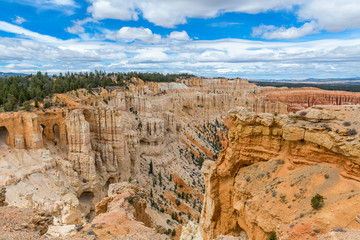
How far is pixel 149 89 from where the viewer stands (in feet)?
233

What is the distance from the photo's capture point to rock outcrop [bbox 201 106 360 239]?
1008 cm

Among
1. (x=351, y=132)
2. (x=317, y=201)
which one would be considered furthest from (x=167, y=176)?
(x=351, y=132)

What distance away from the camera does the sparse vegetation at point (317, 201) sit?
1024cm

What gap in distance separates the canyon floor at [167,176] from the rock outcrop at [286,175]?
0.18 feet

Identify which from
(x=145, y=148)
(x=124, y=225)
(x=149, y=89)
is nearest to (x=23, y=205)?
(x=124, y=225)

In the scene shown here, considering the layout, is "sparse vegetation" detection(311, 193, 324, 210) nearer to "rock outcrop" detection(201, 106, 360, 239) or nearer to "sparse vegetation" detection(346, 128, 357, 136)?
"rock outcrop" detection(201, 106, 360, 239)

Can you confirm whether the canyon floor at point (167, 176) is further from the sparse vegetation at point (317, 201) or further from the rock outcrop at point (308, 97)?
the rock outcrop at point (308, 97)

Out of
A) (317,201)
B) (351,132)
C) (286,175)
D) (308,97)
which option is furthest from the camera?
(308,97)

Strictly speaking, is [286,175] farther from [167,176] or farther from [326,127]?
[167,176]

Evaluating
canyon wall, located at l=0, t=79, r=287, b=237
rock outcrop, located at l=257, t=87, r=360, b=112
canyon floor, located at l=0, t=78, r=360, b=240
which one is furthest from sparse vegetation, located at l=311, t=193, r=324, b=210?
rock outcrop, located at l=257, t=87, r=360, b=112

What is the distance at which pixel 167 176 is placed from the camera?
47.0 metres

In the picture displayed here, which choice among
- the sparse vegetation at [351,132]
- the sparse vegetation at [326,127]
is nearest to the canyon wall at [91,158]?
the sparse vegetation at [326,127]

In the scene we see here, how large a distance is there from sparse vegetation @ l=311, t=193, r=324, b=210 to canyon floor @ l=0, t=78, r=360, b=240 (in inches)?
7.1

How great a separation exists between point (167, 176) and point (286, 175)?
35968 millimetres
